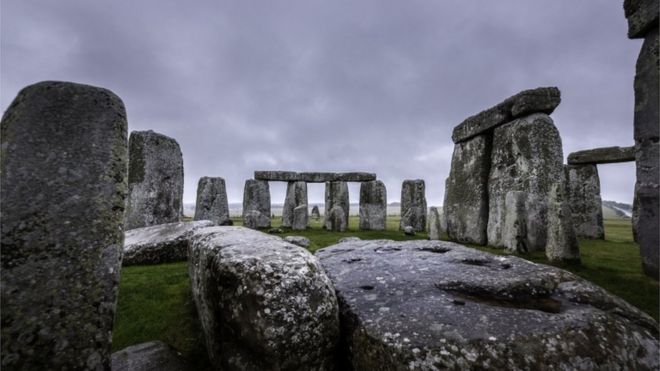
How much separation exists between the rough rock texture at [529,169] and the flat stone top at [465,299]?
11.7ft

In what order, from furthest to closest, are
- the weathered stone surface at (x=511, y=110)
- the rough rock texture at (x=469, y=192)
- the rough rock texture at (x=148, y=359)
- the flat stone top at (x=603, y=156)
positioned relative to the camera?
1. the flat stone top at (x=603, y=156)
2. the rough rock texture at (x=469, y=192)
3. the weathered stone surface at (x=511, y=110)
4. the rough rock texture at (x=148, y=359)

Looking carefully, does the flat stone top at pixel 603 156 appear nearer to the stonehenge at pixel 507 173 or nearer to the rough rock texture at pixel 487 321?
the stonehenge at pixel 507 173

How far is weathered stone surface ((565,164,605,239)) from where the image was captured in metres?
10.4

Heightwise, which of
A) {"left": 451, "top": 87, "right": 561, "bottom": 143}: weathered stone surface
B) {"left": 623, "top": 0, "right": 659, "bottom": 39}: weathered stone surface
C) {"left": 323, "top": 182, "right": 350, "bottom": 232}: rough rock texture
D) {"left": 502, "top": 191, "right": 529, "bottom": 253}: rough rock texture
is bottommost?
{"left": 502, "top": 191, "right": 529, "bottom": 253}: rough rock texture

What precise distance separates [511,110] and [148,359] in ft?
25.8

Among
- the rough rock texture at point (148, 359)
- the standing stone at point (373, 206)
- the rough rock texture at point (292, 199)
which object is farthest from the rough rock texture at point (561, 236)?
the rough rock texture at point (292, 199)

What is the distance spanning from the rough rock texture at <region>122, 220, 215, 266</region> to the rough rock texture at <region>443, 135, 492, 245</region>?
6322 mm

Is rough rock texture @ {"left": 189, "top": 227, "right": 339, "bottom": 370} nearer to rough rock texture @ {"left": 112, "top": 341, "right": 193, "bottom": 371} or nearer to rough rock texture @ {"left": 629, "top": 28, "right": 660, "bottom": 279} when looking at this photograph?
rough rock texture @ {"left": 112, "top": 341, "right": 193, "bottom": 371}

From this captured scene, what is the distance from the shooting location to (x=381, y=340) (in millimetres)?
1744

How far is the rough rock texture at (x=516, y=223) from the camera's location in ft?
18.6

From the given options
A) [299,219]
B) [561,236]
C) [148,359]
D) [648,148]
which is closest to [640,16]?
[648,148]

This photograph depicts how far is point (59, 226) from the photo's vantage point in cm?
169

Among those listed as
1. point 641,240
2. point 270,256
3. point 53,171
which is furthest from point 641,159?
point 53,171

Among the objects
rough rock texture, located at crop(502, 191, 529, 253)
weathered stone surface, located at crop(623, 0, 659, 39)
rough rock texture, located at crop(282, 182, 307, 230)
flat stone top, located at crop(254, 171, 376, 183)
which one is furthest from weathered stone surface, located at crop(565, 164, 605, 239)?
rough rock texture, located at crop(282, 182, 307, 230)
